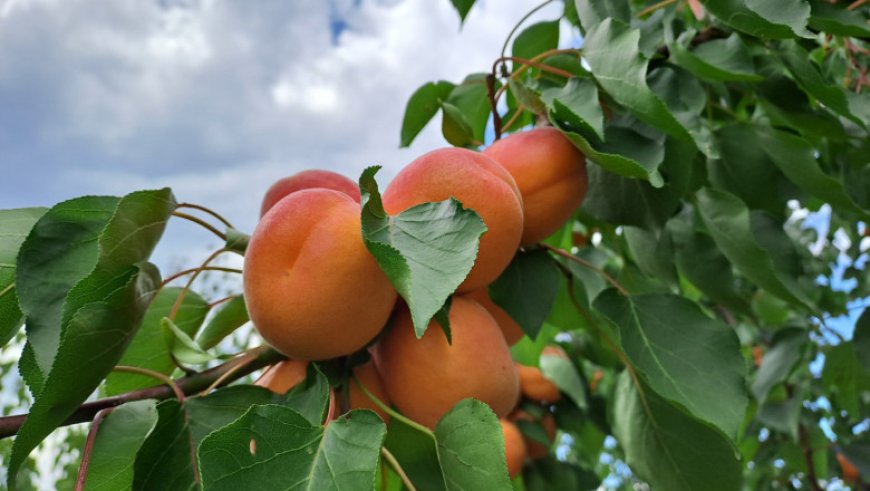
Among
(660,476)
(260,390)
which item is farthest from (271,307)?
(660,476)

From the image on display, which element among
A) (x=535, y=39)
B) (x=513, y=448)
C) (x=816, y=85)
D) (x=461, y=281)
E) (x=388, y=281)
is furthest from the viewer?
(x=513, y=448)

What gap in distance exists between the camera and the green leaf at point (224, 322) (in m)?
0.69

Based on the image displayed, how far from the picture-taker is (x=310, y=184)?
66 centimetres

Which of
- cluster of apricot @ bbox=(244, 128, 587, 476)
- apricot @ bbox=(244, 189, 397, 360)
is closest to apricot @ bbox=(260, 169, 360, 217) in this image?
cluster of apricot @ bbox=(244, 128, 587, 476)

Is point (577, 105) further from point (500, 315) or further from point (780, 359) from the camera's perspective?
point (780, 359)

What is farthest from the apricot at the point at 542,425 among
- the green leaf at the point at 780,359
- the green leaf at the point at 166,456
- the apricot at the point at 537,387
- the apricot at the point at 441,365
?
the green leaf at the point at 166,456

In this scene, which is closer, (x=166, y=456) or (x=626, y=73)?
(x=166, y=456)

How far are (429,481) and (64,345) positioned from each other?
0.26 metres

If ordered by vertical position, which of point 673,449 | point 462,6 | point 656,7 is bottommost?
point 673,449

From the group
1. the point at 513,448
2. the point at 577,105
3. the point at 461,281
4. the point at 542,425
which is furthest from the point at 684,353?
the point at 542,425

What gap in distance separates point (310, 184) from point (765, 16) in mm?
414

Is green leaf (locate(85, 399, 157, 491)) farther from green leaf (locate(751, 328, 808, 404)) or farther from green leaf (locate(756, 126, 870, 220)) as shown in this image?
green leaf (locate(751, 328, 808, 404))

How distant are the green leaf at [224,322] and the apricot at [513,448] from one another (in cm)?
62

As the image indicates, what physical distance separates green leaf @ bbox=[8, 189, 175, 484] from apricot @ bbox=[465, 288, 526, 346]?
26cm
